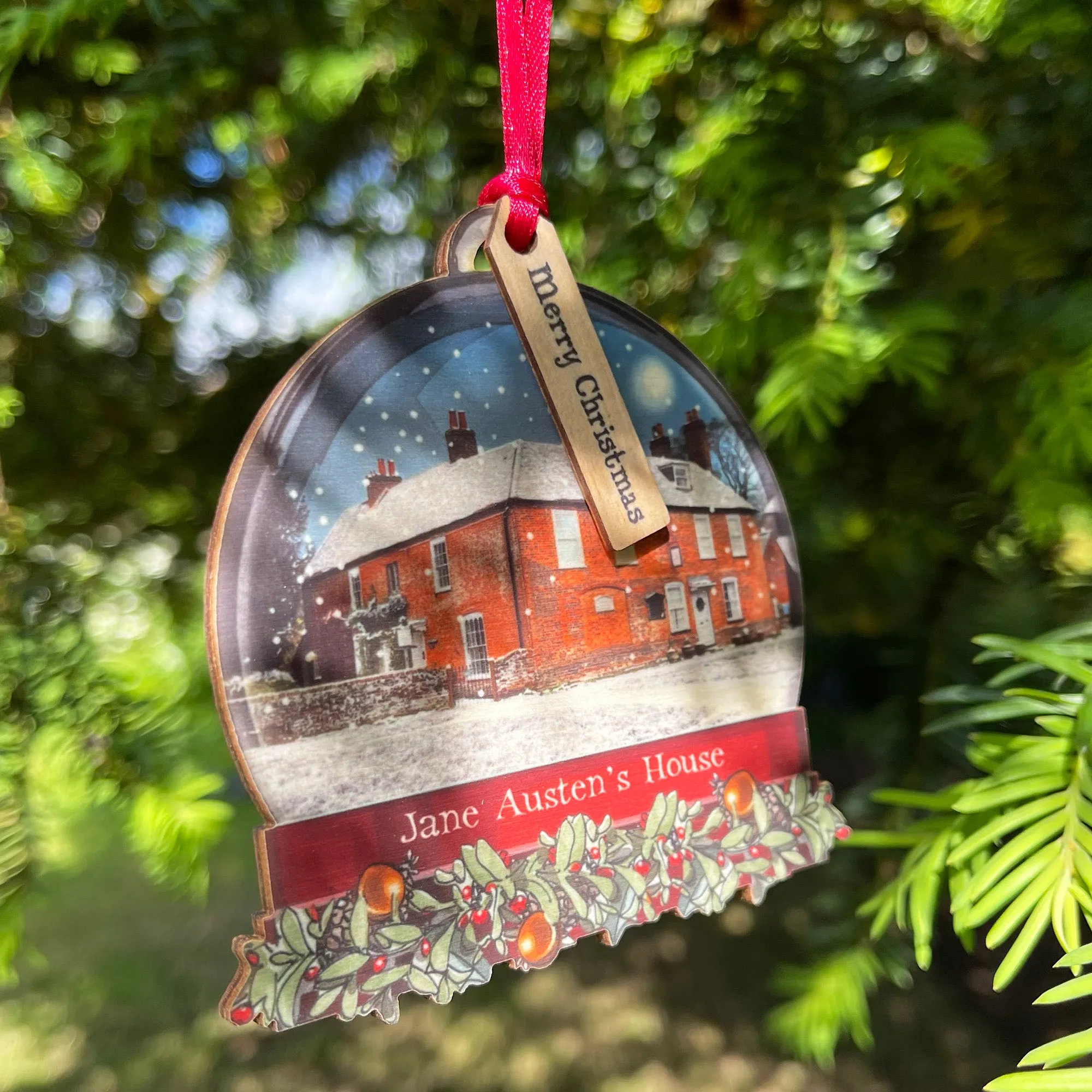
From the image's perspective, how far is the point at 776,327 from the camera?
2.14ft

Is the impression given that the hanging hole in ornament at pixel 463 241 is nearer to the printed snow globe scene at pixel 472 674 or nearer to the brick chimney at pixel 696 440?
the printed snow globe scene at pixel 472 674

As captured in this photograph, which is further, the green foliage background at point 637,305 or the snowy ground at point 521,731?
the green foliage background at point 637,305

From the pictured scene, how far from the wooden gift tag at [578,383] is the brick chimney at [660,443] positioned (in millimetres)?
26

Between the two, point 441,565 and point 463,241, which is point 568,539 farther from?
point 463,241

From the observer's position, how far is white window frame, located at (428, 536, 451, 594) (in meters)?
0.45

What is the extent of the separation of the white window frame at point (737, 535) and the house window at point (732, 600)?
20 mm

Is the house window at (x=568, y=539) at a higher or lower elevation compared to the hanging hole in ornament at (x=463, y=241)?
lower

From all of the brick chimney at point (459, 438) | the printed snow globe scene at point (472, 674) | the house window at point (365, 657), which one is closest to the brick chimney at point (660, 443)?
the printed snow globe scene at point (472, 674)

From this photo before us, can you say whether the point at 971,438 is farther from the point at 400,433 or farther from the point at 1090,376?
the point at 400,433

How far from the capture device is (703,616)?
0.55 m

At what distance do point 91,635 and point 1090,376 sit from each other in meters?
0.76

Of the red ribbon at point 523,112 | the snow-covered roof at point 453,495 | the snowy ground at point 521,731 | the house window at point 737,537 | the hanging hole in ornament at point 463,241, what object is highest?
the red ribbon at point 523,112

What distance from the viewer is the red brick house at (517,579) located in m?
0.43

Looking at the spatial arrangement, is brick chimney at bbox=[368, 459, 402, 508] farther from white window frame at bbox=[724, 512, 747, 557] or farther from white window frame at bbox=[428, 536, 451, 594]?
white window frame at bbox=[724, 512, 747, 557]
